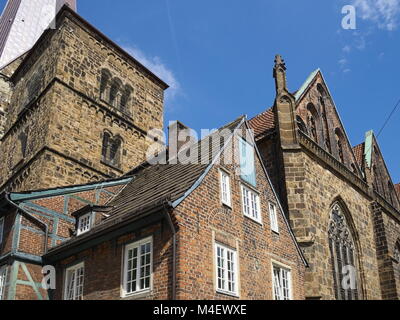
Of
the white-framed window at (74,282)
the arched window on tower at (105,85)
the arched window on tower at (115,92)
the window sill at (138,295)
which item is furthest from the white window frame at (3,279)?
the arched window on tower at (115,92)

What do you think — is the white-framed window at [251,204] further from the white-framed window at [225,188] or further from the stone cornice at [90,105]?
the stone cornice at [90,105]

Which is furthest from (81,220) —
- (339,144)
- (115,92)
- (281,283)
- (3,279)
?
(115,92)

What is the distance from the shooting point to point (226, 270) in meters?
13.1

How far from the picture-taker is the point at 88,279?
13719 millimetres

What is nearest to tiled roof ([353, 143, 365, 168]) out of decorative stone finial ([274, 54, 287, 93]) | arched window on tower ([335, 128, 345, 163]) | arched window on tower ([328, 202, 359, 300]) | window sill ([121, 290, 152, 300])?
arched window on tower ([335, 128, 345, 163])

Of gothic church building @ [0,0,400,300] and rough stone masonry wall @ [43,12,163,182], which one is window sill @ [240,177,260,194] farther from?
rough stone masonry wall @ [43,12,163,182]

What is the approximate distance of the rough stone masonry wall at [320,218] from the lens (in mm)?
17469

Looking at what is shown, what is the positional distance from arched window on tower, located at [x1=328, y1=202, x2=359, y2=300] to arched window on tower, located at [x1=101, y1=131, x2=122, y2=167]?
13.3m

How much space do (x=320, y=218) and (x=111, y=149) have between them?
47.1 ft

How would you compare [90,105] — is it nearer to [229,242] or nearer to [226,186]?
[226,186]

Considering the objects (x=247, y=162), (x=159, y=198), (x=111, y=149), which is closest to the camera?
(x=159, y=198)
